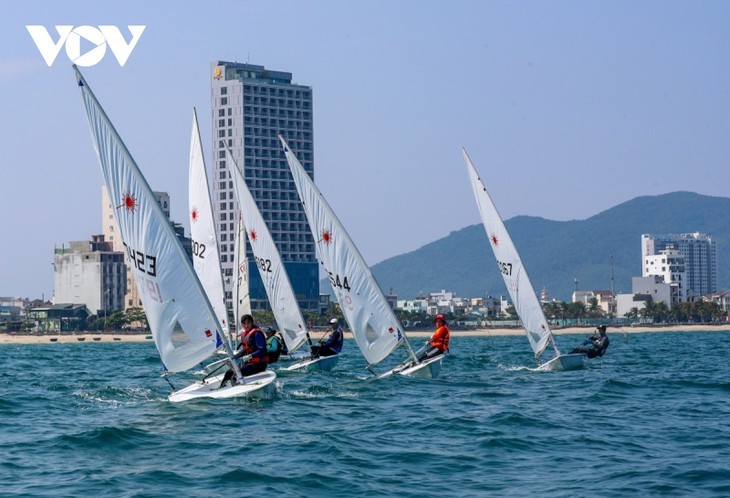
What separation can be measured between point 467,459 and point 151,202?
9.50 meters

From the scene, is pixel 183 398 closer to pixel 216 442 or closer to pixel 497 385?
pixel 216 442

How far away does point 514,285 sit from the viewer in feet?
135

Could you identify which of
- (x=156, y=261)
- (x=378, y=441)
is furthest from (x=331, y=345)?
(x=378, y=441)

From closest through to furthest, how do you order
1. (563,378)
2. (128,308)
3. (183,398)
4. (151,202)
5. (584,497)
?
1. (584,497)
2. (151,202)
3. (183,398)
4. (563,378)
5. (128,308)

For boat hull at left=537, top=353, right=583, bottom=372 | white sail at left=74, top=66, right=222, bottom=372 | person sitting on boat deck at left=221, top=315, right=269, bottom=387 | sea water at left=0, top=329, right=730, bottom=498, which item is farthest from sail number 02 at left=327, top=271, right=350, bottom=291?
white sail at left=74, top=66, right=222, bottom=372

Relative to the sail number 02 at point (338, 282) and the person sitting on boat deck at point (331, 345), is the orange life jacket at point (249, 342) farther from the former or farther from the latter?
the person sitting on boat deck at point (331, 345)

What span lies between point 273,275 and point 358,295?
38.5 ft

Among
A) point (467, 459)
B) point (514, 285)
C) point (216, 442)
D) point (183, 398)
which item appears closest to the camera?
point (467, 459)

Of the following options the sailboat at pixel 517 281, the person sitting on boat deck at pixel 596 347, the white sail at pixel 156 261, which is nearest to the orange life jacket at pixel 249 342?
the white sail at pixel 156 261

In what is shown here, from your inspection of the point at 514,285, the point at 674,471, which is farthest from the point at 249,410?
the point at 514,285

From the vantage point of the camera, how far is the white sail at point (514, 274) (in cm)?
4047

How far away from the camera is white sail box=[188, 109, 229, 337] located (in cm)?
4172

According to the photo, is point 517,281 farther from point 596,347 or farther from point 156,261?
point 156,261

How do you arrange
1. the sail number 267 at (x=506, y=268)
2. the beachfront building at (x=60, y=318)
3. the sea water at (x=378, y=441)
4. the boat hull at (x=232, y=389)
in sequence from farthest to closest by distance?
the beachfront building at (x=60, y=318), the sail number 267 at (x=506, y=268), the boat hull at (x=232, y=389), the sea water at (x=378, y=441)
